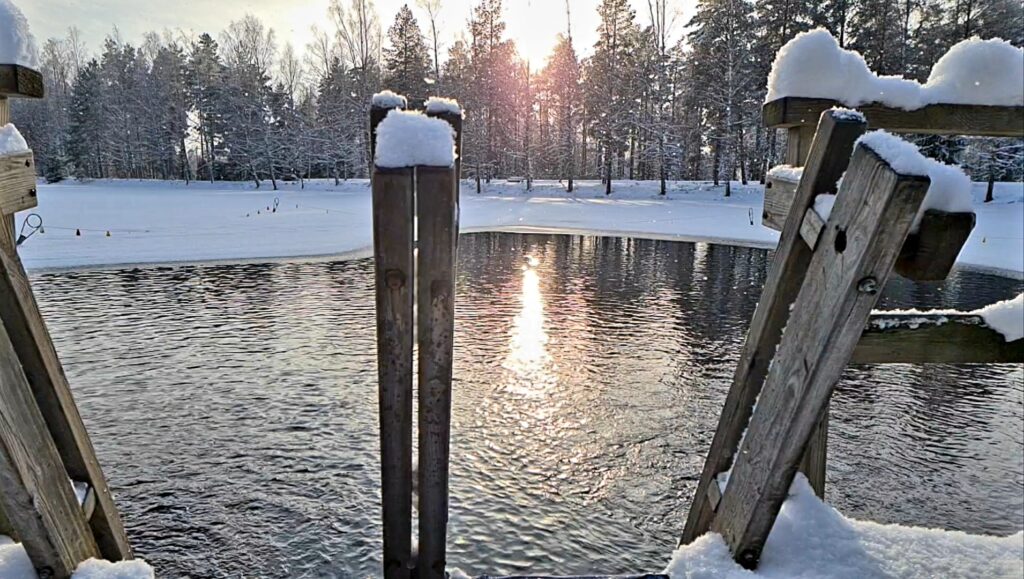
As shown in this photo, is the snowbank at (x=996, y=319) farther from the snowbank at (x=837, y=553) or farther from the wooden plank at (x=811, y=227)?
the snowbank at (x=837, y=553)

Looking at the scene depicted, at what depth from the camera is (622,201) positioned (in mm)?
30141

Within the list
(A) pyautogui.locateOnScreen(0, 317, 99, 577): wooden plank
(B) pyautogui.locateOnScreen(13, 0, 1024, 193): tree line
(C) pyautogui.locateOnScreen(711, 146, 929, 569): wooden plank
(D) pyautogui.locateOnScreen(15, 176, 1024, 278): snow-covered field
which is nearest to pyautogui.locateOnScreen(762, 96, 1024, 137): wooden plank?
(C) pyautogui.locateOnScreen(711, 146, 929, 569): wooden plank

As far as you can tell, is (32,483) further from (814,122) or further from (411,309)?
(814,122)

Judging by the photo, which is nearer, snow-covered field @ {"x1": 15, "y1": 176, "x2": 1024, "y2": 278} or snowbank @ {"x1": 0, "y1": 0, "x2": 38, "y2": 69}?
snowbank @ {"x1": 0, "y1": 0, "x2": 38, "y2": 69}

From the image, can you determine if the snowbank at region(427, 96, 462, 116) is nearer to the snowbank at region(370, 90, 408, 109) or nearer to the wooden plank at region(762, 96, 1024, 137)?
the snowbank at region(370, 90, 408, 109)

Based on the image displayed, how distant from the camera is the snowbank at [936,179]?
1.34 meters

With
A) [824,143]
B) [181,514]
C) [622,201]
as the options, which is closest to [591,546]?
[181,514]

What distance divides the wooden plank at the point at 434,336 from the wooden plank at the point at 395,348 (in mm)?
30

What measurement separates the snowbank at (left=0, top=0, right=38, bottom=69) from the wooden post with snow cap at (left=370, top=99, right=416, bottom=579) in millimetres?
1250

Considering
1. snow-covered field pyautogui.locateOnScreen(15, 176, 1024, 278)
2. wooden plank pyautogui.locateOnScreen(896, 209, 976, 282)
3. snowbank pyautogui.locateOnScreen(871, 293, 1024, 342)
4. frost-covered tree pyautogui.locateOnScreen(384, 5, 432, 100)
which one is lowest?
snow-covered field pyautogui.locateOnScreen(15, 176, 1024, 278)

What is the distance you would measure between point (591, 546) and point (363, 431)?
8.51 feet

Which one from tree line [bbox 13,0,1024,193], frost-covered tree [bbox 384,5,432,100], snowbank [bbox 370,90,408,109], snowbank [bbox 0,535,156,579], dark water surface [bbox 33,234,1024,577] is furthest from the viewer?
frost-covered tree [bbox 384,5,432,100]

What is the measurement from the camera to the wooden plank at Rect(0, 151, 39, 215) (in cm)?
185

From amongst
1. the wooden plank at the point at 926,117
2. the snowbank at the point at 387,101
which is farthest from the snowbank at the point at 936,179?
the snowbank at the point at 387,101
